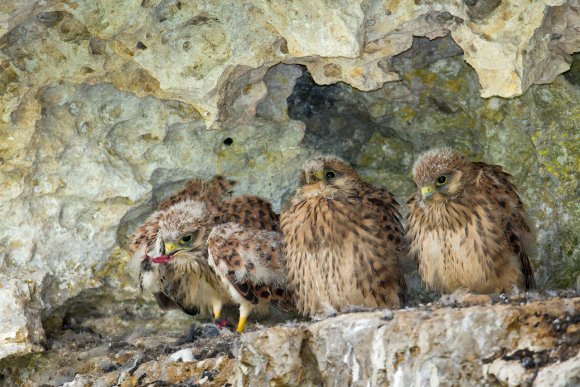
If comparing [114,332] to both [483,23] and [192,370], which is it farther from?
[483,23]

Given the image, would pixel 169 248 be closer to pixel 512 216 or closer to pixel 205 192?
pixel 205 192

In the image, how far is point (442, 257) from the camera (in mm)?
6152

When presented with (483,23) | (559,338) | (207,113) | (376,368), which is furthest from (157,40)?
(559,338)

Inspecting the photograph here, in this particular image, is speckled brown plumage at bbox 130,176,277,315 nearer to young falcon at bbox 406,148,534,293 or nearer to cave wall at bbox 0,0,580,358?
cave wall at bbox 0,0,580,358

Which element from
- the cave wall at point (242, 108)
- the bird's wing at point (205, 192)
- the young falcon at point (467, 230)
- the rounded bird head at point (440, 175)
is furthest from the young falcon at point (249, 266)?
the rounded bird head at point (440, 175)

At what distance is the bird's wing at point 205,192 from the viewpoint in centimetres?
686

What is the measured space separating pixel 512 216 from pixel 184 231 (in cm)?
197

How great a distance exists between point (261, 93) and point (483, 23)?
1514 millimetres

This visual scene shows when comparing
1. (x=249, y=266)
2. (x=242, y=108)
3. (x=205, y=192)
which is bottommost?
(x=249, y=266)

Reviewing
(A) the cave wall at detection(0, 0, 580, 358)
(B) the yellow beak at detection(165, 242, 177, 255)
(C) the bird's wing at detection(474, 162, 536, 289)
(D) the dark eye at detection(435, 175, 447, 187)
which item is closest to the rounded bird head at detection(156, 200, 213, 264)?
(B) the yellow beak at detection(165, 242, 177, 255)

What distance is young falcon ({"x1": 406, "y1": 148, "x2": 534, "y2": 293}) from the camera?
19.8 feet

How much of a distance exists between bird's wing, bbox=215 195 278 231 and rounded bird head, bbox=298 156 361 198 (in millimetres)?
412

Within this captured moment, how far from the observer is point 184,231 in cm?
650

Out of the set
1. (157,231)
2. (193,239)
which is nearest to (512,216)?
(193,239)
